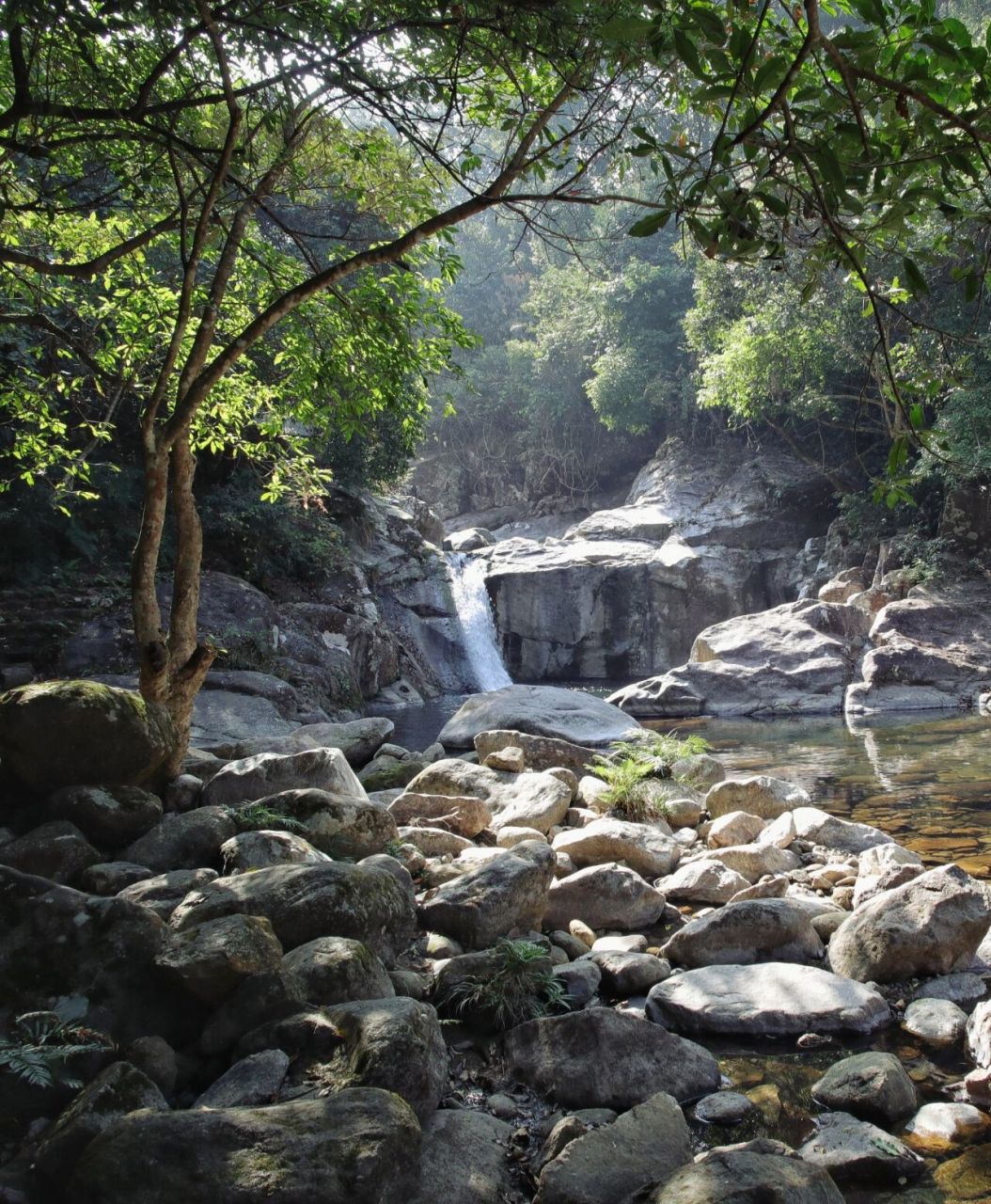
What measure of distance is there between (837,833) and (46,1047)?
538cm

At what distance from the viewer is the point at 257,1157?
2.16 metres

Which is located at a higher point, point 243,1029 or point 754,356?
point 754,356

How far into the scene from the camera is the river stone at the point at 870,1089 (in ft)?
9.93

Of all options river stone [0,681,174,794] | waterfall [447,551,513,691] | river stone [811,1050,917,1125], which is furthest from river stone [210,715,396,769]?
waterfall [447,551,513,691]

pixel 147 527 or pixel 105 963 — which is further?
pixel 147 527

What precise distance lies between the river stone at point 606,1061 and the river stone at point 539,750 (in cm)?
533

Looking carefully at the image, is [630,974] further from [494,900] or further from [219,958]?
[219,958]

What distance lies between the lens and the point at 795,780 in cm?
937

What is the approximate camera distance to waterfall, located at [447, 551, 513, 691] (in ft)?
64.7

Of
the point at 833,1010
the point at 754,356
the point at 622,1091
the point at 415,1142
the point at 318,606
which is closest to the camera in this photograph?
the point at 415,1142

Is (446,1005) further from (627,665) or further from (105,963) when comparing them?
(627,665)

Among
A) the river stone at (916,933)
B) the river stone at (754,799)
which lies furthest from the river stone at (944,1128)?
the river stone at (754,799)

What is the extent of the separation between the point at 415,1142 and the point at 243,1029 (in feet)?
2.63

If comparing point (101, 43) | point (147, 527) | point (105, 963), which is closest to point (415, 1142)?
point (105, 963)
